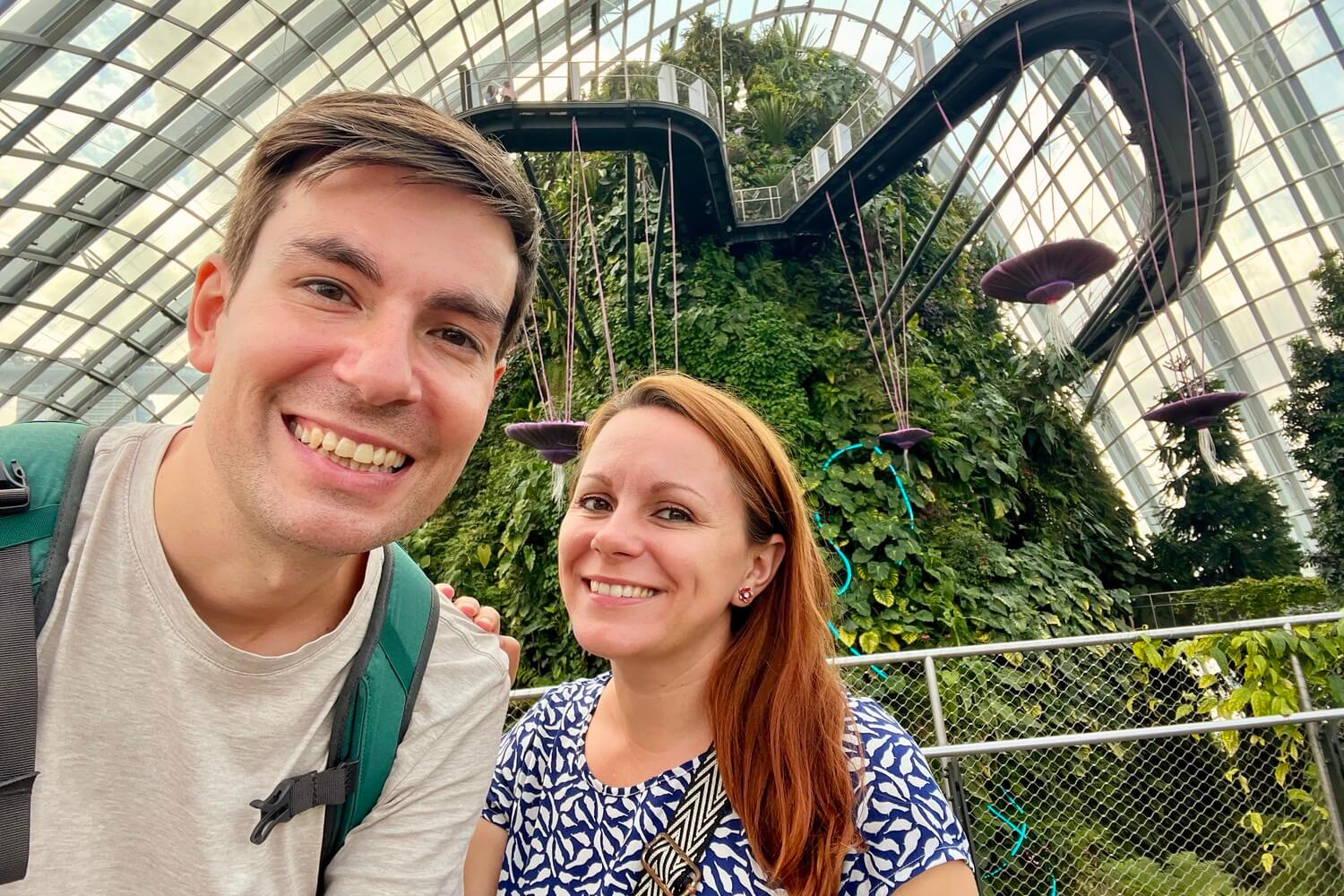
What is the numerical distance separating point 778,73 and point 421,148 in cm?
1513

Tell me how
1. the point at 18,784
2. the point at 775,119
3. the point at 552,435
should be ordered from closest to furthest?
the point at 18,784, the point at 552,435, the point at 775,119

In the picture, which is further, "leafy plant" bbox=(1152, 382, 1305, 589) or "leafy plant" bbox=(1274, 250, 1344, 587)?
"leafy plant" bbox=(1152, 382, 1305, 589)

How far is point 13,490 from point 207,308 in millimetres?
356


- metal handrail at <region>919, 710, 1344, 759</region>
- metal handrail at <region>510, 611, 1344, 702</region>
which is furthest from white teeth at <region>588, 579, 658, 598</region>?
metal handrail at <region>919, 710, 1344, 759</region>

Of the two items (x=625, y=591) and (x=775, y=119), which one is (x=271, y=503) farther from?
(x=775, y=119)

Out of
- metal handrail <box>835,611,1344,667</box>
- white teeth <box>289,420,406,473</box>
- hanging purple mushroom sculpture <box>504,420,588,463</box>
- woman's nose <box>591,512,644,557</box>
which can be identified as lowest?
metal handrail <box>835,611,1344,667</box>

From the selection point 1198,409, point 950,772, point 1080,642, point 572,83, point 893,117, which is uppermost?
point 572,83

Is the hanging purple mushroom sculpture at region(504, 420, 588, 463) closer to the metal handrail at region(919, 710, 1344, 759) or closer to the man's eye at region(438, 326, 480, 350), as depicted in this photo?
the metal handrail at region(919, 710, 1344, 759)

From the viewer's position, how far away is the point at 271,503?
0.98 metres

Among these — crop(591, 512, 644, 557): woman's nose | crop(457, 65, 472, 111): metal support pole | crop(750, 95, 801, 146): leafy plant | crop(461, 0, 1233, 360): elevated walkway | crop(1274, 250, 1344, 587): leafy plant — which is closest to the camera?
crop(591, 512, 644, 557): woman's nose

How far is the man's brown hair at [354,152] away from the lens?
3.42 ft

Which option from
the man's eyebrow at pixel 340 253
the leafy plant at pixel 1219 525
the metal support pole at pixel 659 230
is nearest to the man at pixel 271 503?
the man's eyebrow at pixel 340 253

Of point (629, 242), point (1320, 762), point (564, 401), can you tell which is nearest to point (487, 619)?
point (1320, 762)

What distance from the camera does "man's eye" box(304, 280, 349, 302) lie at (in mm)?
1013
